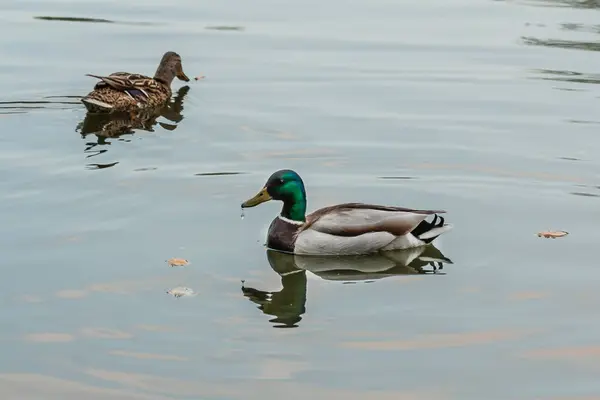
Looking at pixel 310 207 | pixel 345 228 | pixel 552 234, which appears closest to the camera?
pixel 345 228

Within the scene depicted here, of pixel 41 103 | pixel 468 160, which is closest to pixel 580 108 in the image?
pixel 468 160

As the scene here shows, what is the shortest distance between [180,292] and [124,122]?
18.7 feet

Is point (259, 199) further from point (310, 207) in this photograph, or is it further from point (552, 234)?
point (552, 234)

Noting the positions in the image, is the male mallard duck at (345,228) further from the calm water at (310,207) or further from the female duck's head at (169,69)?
the female duck's head at (169,69)

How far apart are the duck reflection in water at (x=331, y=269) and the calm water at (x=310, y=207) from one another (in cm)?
3

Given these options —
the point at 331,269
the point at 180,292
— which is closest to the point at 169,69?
the point at 331,269

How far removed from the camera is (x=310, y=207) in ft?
33.9

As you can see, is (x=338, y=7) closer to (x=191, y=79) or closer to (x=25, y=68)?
(x=191, y=79)

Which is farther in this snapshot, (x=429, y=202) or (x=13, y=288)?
(x=429, y=202)

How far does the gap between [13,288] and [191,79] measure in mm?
7600

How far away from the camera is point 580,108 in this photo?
13578 mm

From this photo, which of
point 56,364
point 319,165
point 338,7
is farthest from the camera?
point 338,7

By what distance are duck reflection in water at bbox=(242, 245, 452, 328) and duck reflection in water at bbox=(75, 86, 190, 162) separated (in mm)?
3513

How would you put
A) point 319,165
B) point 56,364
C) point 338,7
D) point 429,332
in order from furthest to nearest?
1. point 338,7
2. point 319,165
3. point 429,332
4. point 56,364
